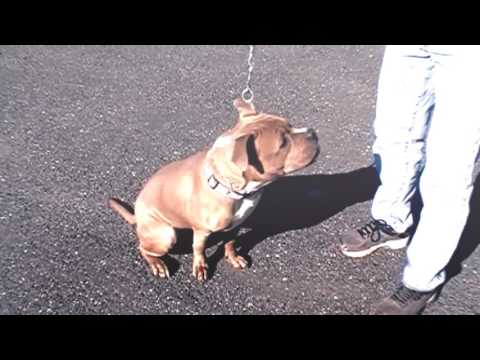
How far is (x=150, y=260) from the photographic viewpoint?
367 cm

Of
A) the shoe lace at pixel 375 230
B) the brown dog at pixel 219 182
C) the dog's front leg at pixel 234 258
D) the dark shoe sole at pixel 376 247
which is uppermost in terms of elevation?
the brown dog at pixel 219 182

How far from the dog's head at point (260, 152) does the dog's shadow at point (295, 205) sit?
794mm

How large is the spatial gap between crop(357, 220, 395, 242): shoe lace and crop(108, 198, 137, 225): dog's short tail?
5.25 feet

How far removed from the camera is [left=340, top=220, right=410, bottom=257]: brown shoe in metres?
3.84

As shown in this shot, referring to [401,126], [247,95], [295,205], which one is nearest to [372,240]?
[295,205]

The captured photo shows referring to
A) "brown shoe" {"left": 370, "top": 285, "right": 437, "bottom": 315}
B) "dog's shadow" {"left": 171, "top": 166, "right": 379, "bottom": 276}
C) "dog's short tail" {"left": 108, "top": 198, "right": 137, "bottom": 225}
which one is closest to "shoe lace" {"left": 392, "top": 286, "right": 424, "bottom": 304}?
"brown shoe" {"left": 370, "top": 285, "right": 437, "bottom": 315}

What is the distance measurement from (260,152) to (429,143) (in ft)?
3.02

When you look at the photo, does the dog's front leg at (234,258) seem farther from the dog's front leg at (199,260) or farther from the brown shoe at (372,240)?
the brown shoe at (372,240)

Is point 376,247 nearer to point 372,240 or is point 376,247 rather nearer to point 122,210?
point 372,240

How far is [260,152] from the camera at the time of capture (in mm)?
3145

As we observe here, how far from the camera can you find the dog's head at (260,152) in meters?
3.09

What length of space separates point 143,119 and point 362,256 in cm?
245

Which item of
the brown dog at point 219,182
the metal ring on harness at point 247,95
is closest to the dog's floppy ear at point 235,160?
the brown dog at point 219,182
